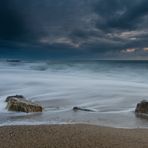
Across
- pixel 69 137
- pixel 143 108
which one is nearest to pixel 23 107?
pixel 69 137

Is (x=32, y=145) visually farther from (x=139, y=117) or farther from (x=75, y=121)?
(x=139, y=117)

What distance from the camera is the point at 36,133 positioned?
3938 mm

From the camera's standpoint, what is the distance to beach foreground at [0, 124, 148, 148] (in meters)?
3.44

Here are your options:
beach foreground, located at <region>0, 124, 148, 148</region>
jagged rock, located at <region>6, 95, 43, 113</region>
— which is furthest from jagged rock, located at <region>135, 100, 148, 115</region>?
jagged rock, located at <region>6, 95, 43, 113</region>

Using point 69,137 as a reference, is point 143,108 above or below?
above

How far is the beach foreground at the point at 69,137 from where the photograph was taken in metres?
3.44

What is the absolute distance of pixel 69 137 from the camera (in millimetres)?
3729

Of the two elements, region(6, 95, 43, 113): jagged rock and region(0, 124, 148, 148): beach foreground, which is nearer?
region(0, 124, 148, 148): beach foreground

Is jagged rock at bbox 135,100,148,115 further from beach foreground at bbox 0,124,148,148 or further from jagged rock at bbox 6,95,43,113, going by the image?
jagged rock at bbox 6,95,43,113

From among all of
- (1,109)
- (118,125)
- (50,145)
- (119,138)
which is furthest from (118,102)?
(50,145)

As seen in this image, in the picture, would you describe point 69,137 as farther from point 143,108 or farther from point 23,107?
point 143,108

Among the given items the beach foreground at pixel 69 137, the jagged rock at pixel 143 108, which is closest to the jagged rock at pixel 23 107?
the beach foreground at pixel 69 137

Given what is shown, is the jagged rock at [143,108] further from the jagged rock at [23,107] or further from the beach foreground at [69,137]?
the jagged rock at [23,107]

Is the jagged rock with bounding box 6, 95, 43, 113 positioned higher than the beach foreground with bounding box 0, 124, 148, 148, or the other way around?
the jagged rock with bounding box 6, 95, 43, 113
